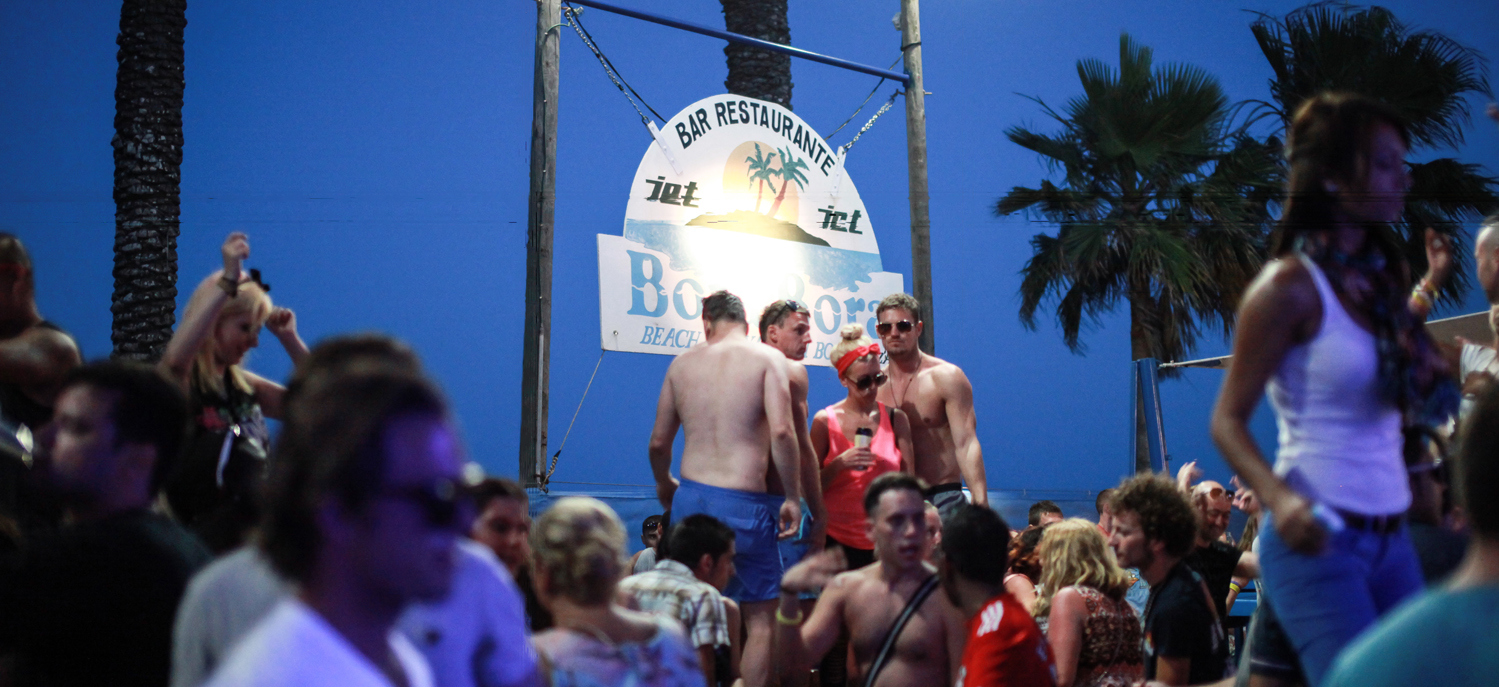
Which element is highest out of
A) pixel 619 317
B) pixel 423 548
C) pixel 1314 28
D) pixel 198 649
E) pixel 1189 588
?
pixel 1314 28

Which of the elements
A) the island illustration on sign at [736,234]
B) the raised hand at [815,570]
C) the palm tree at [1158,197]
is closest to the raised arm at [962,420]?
the raised hand at [815,570]

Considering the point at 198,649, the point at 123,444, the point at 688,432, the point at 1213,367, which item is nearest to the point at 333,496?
the point at 198,649

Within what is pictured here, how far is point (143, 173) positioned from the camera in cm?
1001

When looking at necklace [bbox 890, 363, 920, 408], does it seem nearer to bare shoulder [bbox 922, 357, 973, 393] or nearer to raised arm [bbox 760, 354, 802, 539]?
bare shoulder [bbox 922, 357, 973, 393]

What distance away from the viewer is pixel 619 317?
9.40m

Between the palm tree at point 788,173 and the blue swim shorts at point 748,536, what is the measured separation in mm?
6168

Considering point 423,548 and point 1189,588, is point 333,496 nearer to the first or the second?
point 423,548

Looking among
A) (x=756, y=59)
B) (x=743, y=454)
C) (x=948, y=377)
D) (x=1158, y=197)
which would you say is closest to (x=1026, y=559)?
(x=948, y=377)

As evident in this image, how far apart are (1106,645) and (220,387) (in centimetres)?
320

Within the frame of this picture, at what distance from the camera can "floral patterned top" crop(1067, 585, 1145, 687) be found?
4.10 meters

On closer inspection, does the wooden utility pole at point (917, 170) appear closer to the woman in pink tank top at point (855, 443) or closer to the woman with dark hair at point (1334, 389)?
the woman in pink tank top at point (855, 443)

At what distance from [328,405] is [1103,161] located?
1721 cm

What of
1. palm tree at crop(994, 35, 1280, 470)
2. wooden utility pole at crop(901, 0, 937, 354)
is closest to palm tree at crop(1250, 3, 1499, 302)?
palm tree at crop(994, 35, 1280, 470)

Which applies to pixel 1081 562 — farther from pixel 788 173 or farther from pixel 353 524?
pixel 788 173
